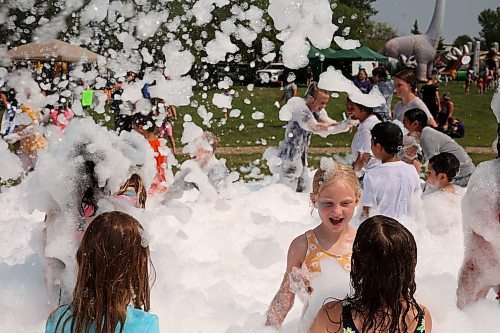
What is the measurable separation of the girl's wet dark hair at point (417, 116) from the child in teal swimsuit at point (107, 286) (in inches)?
157

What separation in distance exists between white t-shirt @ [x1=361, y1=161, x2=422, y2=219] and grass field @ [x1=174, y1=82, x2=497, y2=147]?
7.66m

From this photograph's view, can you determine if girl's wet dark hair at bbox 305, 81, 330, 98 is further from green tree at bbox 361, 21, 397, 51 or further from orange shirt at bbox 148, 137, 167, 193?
green tree at bbox 361, 21, 397, 51

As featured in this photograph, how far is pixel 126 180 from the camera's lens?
3492 mm

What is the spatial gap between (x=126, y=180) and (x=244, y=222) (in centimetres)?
191

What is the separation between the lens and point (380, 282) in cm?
201

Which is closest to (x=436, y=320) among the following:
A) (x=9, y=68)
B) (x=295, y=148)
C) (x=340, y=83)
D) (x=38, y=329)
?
(x=38, y=329)

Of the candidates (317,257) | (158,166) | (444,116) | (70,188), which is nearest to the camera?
(317,257)

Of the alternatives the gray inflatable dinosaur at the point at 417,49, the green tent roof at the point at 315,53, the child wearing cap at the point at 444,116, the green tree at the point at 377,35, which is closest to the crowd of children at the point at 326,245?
the green tent roof at the point at 315,53

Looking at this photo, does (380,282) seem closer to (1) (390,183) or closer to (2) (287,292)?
(2) (287,292)

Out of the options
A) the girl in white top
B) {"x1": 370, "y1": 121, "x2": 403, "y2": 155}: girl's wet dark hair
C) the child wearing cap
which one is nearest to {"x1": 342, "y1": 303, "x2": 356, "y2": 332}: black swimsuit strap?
{"x1": 370, "y1": 121, "x2": 403, "y2": 155}: girl's wet dark hair

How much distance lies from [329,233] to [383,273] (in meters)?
0.81

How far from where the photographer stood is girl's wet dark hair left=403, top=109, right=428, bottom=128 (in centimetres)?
557

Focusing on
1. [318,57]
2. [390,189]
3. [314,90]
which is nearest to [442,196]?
[390,189]

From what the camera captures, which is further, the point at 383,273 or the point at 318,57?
the point at 318,57
